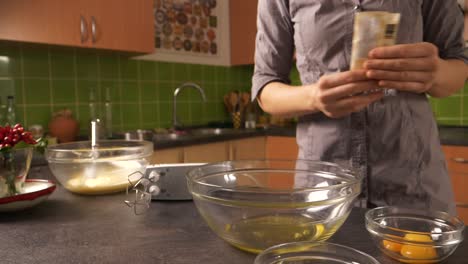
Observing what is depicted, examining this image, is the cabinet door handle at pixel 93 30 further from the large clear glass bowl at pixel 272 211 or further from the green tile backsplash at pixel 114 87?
the large clear glass bowl at pixel 272 211

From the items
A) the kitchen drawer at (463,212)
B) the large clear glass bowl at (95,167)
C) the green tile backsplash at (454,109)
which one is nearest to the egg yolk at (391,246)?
the large clear glass bowl at (95,167)

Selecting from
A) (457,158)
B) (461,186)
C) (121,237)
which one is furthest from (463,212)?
(121,237)

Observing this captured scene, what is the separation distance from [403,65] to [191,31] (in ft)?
7.96

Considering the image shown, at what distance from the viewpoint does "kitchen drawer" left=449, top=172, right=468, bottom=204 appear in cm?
199

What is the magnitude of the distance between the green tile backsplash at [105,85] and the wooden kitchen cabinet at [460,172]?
68.1 inches

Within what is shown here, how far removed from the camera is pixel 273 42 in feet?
3.68

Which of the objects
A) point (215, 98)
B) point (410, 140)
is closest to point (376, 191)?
point (410, 140)

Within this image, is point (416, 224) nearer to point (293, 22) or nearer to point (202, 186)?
point (202, 186)

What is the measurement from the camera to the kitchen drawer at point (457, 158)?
6.48ft

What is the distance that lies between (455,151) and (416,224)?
1.59 metres

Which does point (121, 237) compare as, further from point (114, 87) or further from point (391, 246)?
point (114, 87)

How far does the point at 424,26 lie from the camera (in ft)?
3.34

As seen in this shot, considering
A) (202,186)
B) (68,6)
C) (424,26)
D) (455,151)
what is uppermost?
(68,6)

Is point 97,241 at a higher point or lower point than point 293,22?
lower
